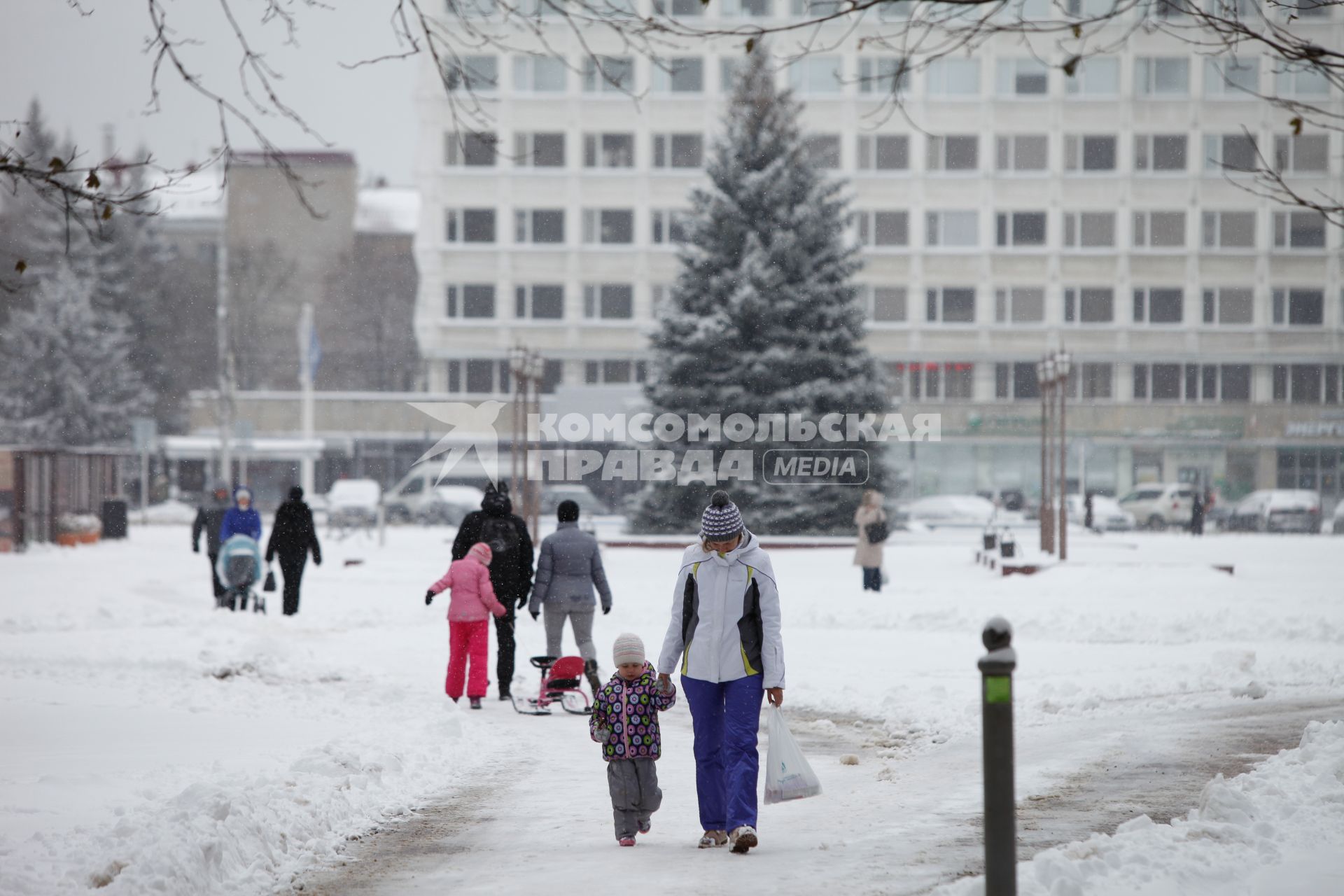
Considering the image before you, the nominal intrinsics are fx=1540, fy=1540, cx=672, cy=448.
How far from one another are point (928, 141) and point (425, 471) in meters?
22.6

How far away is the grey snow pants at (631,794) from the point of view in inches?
273

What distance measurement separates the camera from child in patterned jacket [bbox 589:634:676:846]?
696 centimetres

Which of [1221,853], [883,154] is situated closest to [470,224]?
[883,154]

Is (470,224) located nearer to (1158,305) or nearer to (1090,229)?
(1090,229)

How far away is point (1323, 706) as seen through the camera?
38.8 feet

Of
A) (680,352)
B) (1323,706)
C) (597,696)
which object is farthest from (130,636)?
(680,352)

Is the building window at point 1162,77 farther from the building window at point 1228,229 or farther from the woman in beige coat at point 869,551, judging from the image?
the woman in beige coat at point 869,551

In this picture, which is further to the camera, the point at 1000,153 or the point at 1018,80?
the point at 1000,153

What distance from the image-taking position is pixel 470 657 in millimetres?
12109

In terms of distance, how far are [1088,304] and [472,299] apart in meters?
24.4

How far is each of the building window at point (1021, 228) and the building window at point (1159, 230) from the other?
3717 mm

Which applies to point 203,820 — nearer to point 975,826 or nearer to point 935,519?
point 975,826

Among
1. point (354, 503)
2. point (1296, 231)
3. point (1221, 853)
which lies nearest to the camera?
point (1221, 853)

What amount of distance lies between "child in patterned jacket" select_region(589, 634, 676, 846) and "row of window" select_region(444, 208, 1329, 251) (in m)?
53.9
